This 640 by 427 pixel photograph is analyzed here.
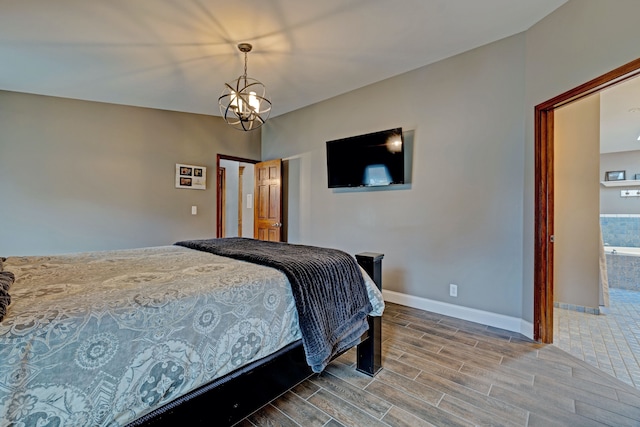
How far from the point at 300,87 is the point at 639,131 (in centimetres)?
524

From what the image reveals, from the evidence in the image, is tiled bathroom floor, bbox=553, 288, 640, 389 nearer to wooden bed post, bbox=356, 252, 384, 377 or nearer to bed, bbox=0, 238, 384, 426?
wooden bed post, bbox=356, 252, 384, 377

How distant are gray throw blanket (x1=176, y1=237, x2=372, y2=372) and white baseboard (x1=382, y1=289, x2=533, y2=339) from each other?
1651 millimetres

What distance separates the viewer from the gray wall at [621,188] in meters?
5.18

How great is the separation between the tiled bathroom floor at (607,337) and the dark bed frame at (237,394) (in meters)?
2.24

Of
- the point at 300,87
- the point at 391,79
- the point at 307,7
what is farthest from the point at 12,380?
the point at 391,79

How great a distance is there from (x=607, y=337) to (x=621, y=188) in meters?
4.16

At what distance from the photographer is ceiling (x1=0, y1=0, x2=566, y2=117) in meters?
2.17

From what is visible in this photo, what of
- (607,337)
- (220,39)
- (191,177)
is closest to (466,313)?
(607,337)

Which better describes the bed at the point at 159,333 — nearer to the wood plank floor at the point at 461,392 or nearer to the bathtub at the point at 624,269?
the wood plank floor at the point at 461,392

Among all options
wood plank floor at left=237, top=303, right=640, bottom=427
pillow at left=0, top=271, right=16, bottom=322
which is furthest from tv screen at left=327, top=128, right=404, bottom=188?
pillow at left=0, top=271, right=16, bottom=322

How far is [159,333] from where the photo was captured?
108 centimetres

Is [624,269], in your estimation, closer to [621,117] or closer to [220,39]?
[621,117]

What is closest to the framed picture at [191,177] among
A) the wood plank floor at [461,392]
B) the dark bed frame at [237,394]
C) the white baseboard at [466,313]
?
the white baseboard at [466,313]

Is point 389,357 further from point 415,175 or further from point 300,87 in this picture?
point 300,87
